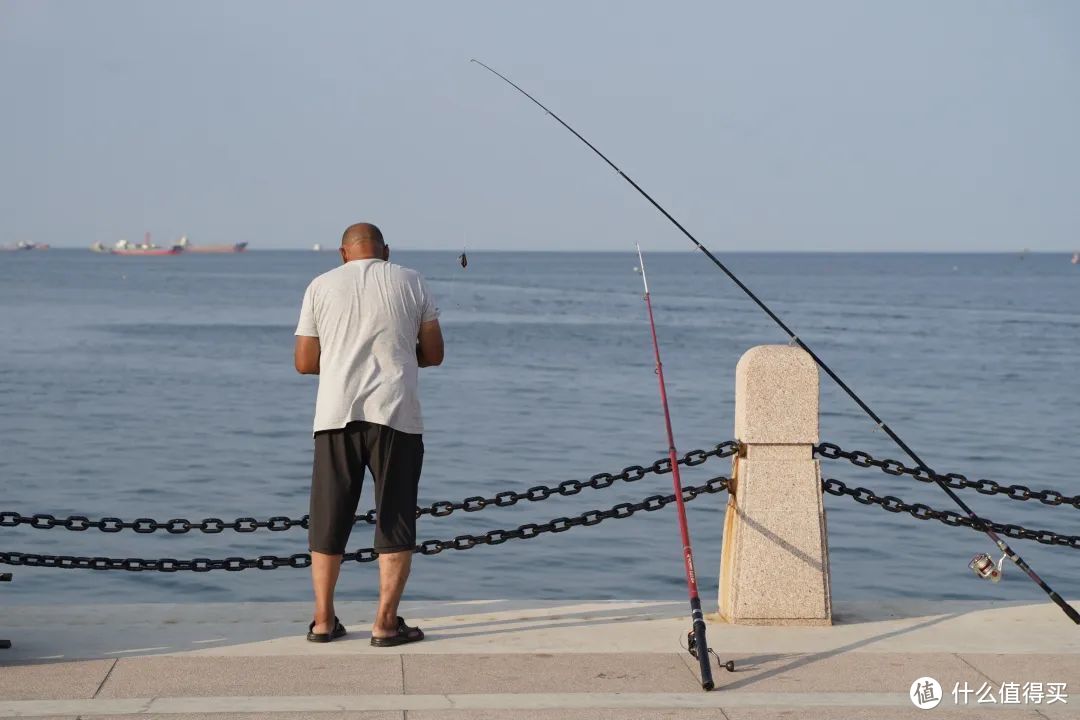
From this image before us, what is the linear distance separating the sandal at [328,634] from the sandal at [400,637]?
0.21 metres

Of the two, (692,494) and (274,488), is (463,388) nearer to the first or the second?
(274,488)

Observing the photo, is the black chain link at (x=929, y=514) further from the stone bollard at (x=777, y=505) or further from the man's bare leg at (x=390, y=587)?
the man's bare leg at (x=390, y=587)

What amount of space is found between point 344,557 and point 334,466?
0.57 meters

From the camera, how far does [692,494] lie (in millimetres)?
6914

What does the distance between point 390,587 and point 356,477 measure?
47 cm

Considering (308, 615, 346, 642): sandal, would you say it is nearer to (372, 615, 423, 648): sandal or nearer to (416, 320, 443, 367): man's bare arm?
(372, 615, 423, 648): sandal

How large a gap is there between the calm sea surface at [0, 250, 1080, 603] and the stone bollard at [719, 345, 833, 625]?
5.41 meters

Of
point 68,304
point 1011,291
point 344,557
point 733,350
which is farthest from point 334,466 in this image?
point 1011,291

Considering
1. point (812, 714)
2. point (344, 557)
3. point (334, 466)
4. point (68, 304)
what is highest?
point (68, 304)

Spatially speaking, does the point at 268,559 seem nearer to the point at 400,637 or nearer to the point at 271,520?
the point at 271,520

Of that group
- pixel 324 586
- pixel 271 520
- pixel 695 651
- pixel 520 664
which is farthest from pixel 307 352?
pixel 695 651

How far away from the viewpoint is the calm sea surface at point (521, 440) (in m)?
12.8

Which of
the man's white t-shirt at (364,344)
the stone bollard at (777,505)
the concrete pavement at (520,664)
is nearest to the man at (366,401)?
the man's white t-shirt at (364,344)

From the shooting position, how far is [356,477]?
19.6 ft
